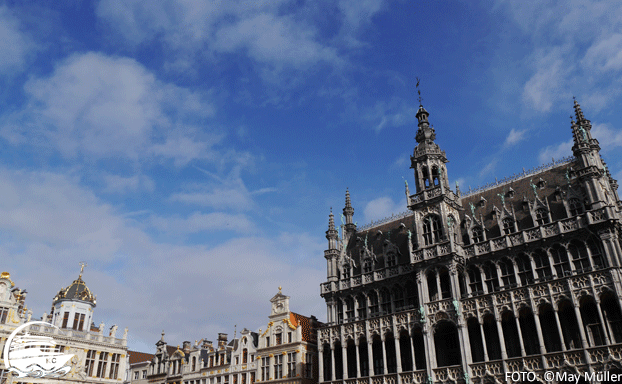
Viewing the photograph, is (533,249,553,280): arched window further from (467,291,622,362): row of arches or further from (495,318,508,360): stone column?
(495,318,508,360): stone column

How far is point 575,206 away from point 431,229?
1171 cm

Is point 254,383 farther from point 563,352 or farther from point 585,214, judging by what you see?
point 585,214

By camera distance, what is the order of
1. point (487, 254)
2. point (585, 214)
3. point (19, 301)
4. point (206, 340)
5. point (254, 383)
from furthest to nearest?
point (206, 340) < point (19, 301) < point (254, 383) < point (487, 254) < point (585, 214)

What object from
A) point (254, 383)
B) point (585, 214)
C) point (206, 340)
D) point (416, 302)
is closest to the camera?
point (585, 214)

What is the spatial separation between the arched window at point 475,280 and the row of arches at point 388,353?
12.2 feet

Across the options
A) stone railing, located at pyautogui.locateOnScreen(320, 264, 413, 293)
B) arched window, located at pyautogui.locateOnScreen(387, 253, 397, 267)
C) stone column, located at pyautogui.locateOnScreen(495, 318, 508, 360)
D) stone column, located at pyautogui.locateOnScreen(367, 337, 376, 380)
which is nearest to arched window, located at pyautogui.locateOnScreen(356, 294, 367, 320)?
stone railing, located at pyautogui.locateOnScreen(320, 264, 413, 293)

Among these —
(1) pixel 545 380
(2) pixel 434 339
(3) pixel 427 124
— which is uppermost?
(3) pixel 427 124

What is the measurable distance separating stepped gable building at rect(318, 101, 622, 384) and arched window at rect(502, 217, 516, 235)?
0.09m

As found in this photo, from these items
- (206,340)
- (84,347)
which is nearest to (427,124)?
(206,340)

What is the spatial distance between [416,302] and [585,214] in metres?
16.0

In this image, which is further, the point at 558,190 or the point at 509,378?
the point at 558,190

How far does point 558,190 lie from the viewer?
4081 centimetres

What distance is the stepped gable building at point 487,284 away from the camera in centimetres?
3438
